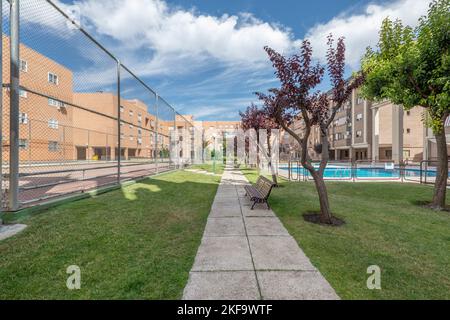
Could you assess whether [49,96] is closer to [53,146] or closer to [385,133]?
[53,146]

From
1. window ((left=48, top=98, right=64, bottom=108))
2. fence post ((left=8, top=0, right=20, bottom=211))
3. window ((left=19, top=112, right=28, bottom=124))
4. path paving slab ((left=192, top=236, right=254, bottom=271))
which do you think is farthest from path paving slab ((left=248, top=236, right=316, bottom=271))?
window ((left=48, top=98, right=64, bottom=108))

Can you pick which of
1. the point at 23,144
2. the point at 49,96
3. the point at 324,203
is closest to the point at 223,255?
the point at 324,203

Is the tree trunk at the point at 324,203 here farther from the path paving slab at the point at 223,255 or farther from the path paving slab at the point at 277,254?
the path paving slab at the point at 223,255

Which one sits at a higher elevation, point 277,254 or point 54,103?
point 54,103

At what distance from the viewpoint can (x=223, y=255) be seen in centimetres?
374

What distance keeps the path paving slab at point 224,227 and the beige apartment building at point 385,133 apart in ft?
94.3

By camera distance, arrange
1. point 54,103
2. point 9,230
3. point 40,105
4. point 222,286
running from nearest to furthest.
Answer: point 222,286, point 9,230, point 40,105, point 54,103

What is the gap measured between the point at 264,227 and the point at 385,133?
4357 cm

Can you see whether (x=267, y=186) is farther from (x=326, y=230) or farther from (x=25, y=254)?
(x=25, y=254)

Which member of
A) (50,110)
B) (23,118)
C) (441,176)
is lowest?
(441,176)

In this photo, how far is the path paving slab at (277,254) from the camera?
3367 millimetres
